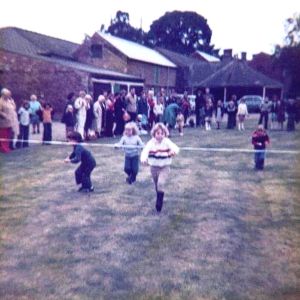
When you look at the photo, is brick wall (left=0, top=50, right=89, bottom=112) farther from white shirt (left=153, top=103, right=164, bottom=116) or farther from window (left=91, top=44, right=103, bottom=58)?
window (left=91, top=44, right=103, bottom=58)

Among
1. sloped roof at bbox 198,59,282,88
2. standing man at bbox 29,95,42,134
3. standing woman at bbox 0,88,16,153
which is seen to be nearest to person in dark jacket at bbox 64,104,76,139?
standing woman at bbox 0,88,16,153

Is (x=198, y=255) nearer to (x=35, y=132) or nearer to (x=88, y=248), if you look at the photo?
(x=88, y=248)

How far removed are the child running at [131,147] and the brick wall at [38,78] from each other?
14.4m

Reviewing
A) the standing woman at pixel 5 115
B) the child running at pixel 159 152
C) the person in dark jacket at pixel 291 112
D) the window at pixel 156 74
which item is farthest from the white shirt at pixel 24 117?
the window at pixel 156 74

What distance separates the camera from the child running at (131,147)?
312 inches

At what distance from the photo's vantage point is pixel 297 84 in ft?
23.2

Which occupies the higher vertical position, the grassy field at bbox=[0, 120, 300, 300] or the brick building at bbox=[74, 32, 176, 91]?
the brick building at bbox=[74, 32, 176, 91]

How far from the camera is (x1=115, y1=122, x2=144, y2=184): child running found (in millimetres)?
7926

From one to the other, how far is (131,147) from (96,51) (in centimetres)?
2644

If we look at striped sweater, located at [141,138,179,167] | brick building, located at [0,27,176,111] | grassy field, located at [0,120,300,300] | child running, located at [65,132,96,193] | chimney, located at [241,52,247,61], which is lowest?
grassy field, located at [0,120,300,300]

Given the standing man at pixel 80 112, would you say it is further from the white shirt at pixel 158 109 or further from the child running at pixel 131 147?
the child running at pixel 131 147

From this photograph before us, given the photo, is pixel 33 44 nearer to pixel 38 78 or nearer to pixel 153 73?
pixel 38 78

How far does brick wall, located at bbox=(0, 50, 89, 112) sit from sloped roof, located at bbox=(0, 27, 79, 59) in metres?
6.16

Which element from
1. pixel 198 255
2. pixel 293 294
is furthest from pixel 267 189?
pixel 293 294
